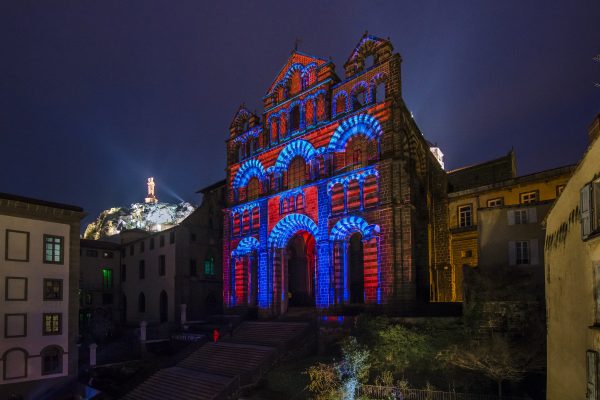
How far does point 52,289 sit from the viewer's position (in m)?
31.6

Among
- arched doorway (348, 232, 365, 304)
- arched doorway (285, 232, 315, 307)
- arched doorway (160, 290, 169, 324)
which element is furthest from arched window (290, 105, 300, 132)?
arched doorway (160, 290, 169, 324)

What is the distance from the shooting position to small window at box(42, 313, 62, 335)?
30.7 meters

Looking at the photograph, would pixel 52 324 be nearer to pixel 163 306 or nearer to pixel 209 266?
pixel 163 306

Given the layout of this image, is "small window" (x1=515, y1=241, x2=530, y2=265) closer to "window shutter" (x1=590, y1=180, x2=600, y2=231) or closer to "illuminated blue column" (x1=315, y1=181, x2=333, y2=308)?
"illuminated blue column" (x1=315, y1=181, x2=333, y2=308)

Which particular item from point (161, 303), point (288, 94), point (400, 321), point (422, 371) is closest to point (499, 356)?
point (422, 371)

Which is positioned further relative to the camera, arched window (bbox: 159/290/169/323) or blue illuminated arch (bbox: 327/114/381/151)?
arched window (bbox: 159/290/169/323)

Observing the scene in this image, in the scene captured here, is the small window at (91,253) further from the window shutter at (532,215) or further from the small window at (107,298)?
the window shutter at (532,215)

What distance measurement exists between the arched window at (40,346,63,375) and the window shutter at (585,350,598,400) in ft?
101

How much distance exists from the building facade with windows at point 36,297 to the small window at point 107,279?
59.1ft

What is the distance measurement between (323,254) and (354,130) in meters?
8.77

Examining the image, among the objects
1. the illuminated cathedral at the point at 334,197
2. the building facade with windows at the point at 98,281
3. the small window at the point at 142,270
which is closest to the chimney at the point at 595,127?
the illuminated cathedral at the point at 334,197

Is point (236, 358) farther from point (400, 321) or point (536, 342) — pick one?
point (536, 342)

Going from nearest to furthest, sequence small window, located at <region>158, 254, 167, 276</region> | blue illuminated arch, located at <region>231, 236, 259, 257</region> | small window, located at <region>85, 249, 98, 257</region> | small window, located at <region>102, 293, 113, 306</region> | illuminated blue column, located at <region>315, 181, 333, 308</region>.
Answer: illuminated blue column, located at <region>315, 181, 333, 308</region>
blue illuminated arch, located at <region>231, 236, 259, 257</region>
small window, located at <region>158, 254, 167, 276</region>
small window, located at <region>85, 249, 98, 257</region>
small window, located at <region>102, 293, 113, 306</region>

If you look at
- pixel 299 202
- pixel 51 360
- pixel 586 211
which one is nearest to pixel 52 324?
pixel 51 360
